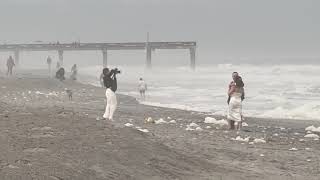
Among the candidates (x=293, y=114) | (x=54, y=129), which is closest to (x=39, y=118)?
(x=54, y=129)

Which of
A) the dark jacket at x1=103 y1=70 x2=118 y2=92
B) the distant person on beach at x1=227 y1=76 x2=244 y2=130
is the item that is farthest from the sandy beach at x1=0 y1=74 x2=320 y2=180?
the dark jacket at x1=103 y1=70 x2=118 y2=92

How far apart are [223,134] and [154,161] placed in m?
5.30

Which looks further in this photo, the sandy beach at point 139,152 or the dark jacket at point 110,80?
the dark jacket at point 110,80

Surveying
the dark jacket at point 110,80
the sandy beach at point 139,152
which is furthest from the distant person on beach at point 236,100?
the dark jacket at point 110,80

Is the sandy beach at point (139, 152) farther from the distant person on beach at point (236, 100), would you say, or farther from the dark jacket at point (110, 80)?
the dark jacket at point (110, 80)

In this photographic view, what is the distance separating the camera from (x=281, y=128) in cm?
1670

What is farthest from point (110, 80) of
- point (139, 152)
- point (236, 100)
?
point (139, 152)

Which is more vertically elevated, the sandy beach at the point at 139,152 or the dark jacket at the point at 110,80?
the dark jacket at the point at 110,80

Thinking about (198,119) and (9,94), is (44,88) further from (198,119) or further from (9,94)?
(198,119)

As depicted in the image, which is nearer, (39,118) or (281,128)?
(39,118)

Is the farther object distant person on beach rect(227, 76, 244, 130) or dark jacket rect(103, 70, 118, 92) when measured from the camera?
distant person on beach rect(227, 76, 244, 130)

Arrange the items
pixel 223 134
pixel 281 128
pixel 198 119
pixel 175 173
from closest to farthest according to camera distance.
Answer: pixel 175 173 → pixel 223 134 → pixel 281 128 → pixel 198 119

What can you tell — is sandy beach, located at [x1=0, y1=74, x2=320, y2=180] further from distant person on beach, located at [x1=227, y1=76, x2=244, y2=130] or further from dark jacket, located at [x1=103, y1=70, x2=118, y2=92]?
dark jacket, located at [x1=103, y1=70, x2=118, y2=92]

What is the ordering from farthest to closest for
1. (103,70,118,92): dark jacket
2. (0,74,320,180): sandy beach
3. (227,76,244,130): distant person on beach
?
(227,76,244,130): distant person on beach → (103,70,118,92): dark jacket → (0,74,320,180): sandy beach
